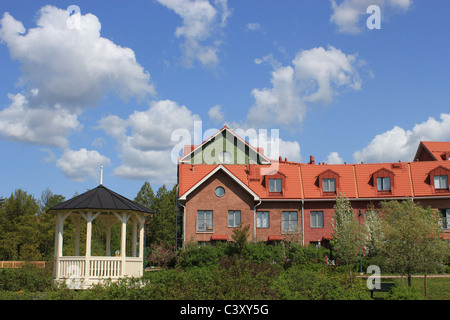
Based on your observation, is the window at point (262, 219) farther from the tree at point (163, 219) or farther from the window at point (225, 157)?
the tree at point (163, 219)

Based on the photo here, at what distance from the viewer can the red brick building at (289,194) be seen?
1587 inches

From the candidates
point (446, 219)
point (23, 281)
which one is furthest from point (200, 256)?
point (446, 219)

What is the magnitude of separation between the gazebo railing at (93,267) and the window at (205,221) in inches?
737

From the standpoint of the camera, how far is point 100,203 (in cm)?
2197

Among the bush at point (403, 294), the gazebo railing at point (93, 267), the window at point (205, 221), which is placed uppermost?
the window at point (205, 221)

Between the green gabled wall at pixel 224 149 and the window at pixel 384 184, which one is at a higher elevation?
the green gabled wall at pixel 224 149

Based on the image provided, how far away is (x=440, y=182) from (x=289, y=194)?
1306cm

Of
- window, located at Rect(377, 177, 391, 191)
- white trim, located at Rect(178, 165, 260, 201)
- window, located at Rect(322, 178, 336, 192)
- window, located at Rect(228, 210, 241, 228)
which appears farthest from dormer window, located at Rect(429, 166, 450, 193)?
window, located at Rect(228, 210, 241, 228)

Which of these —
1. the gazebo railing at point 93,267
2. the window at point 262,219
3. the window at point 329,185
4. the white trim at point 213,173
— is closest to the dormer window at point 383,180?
the window at point 329,185

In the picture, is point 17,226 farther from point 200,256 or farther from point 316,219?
point 316,219

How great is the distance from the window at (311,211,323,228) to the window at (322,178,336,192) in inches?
88.1
